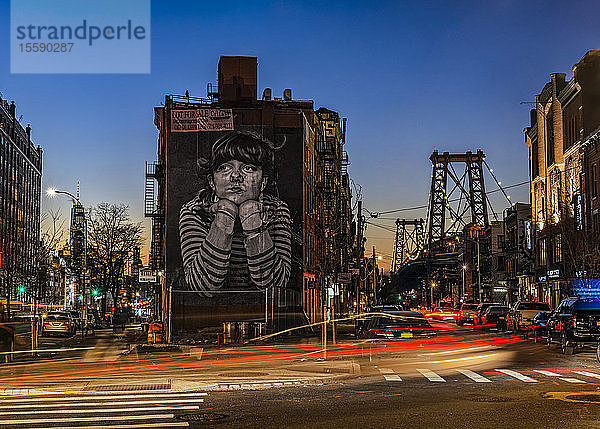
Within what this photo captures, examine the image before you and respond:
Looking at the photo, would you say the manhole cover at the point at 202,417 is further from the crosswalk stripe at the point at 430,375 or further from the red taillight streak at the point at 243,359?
the red taillight streak at the point at 243,359

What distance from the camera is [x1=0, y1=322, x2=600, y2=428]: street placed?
13.0 m

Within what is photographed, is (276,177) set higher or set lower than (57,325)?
higher

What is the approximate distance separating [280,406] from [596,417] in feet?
17.6

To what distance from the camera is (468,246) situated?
5197 inches

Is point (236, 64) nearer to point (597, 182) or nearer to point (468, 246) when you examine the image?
point (597, 182)

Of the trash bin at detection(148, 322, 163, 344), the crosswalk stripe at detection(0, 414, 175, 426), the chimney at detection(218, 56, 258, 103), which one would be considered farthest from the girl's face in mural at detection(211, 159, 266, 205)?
the crosswalk stripe at detection(0, 414, 175, 426)

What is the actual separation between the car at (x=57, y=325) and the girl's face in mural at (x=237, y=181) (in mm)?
12808

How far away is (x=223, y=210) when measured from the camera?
52.5 meters

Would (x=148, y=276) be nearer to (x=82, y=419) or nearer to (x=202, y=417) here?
(x=82, y=419)

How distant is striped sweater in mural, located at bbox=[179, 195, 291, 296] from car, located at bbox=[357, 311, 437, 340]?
20.4 meters

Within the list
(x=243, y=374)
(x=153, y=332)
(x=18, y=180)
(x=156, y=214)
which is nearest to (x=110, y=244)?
(x=156, y=214)

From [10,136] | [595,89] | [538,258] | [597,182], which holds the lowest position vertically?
[538,258]

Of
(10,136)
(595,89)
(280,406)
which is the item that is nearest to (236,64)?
(595,89)

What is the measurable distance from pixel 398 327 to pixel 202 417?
19.1 m
